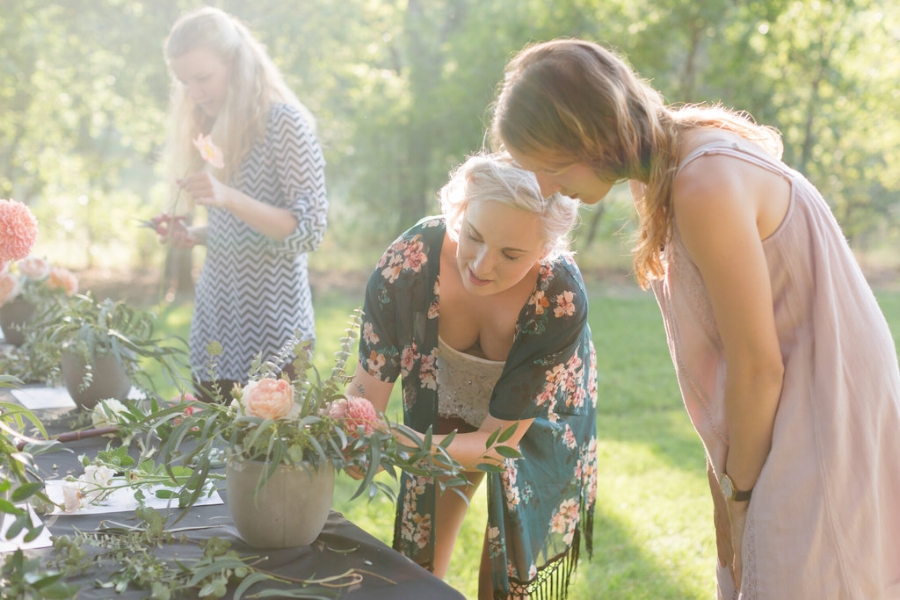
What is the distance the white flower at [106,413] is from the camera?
1660 mm

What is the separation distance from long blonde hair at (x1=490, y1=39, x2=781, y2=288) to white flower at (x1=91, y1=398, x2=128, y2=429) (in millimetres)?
857

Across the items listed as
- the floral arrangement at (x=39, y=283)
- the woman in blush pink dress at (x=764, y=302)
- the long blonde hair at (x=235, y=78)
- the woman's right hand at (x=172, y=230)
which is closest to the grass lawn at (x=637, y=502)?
the woman in blush pink dress at (x=764, y=302)

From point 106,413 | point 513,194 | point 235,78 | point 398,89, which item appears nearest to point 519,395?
point 513,194

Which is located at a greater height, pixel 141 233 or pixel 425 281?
pixel 425 281

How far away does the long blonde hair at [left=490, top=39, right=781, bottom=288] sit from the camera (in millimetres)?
1419

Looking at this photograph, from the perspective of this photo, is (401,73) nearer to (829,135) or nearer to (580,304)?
(829,135)

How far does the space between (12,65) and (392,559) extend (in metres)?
8.31

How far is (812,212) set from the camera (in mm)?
1496

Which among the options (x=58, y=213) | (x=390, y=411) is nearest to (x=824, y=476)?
(x=390, y=411)

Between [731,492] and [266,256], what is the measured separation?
1.68 m

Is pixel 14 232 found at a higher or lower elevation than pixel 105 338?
higher

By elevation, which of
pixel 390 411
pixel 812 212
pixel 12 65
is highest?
pixel 12 65

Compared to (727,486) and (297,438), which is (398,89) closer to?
(727,486)

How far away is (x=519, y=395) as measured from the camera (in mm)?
1815
